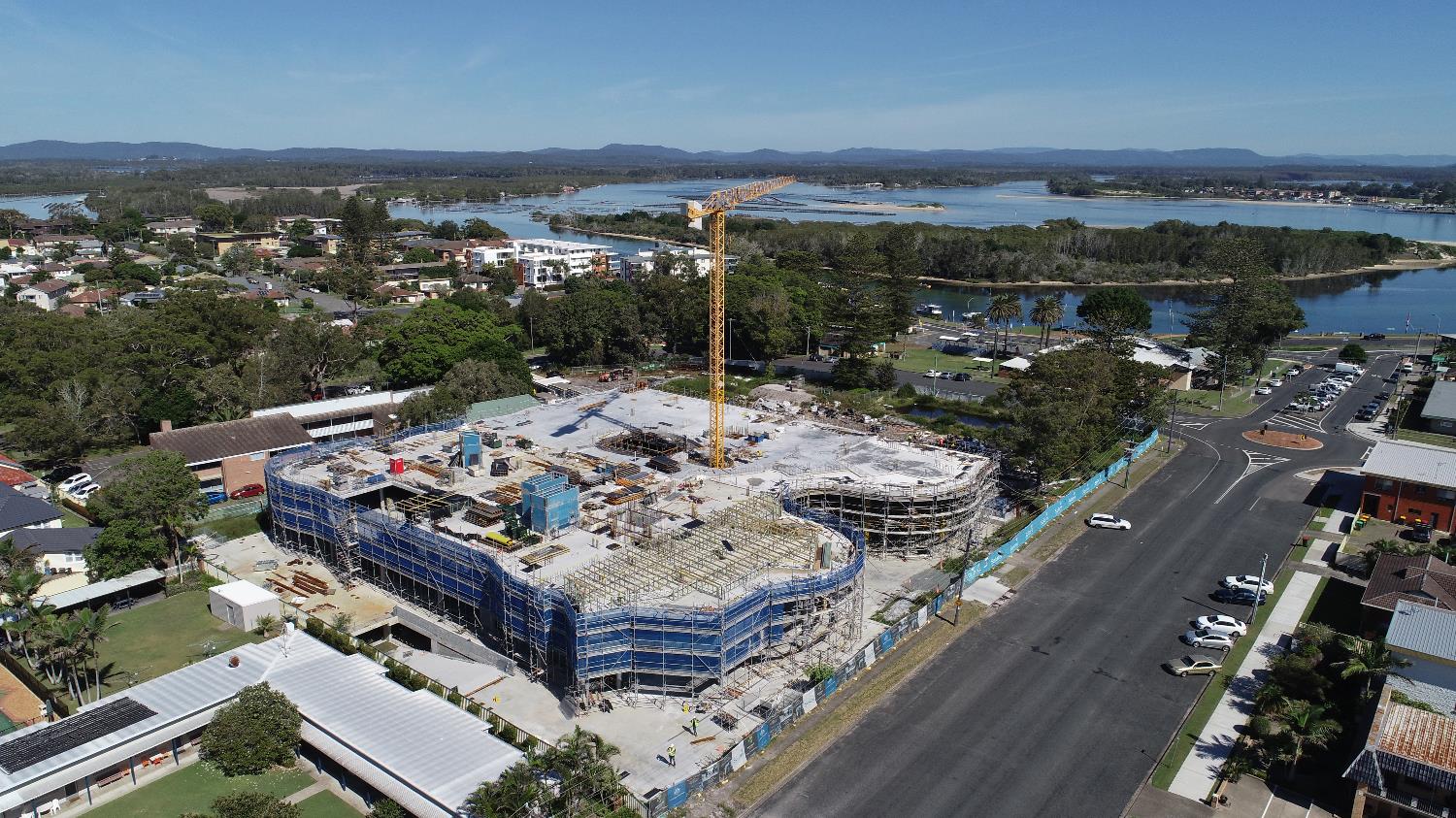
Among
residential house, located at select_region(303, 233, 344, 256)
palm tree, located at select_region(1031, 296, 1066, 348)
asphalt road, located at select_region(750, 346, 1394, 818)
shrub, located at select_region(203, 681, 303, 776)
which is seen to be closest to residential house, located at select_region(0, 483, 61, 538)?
shrub, located at select_region(203, 681, 303, 776)

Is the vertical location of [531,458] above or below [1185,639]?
above

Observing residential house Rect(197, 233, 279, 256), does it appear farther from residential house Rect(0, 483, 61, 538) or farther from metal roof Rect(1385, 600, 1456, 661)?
metal roof Rect(1385, 600, 1456, 661)

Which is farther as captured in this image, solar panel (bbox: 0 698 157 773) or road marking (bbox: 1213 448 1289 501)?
road marking (bbox: 1213 448 1289 501)

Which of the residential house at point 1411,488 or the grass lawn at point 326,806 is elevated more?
the residential house at point 1411,488

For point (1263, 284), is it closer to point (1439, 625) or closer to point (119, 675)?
point (1439, 625)

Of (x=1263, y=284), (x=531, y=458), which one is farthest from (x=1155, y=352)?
(x=531, y=458)

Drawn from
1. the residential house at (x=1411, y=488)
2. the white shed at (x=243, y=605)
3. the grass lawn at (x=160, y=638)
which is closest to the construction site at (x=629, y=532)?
the white shed at (x=243, y=605)

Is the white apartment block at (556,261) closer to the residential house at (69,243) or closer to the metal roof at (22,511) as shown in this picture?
the residential house at (69,243)
